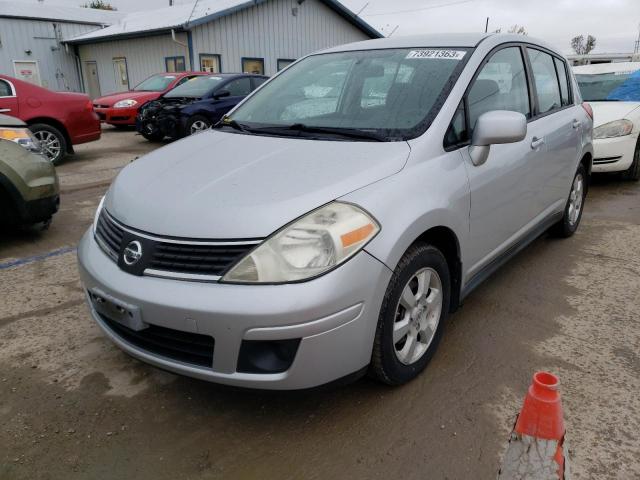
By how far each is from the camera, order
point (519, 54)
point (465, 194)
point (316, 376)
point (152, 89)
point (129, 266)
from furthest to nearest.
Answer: point (152, 89) → point (519, 54) → point (465, 194) → point (129, 266) → point (316, 376)

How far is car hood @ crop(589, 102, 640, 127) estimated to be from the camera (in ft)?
21.7

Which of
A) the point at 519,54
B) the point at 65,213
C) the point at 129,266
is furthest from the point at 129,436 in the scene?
the point at 65,213

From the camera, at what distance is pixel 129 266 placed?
2.15 metres

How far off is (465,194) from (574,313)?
52.6 inches

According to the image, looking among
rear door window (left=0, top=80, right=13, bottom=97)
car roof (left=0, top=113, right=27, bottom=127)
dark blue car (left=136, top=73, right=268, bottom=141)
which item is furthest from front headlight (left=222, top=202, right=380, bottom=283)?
dark blue car (left=136, top=73, right=268, bottom=141)

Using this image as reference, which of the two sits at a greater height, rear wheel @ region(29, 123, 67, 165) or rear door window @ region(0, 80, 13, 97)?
rear door window @ region(0, 80, 13, 97)

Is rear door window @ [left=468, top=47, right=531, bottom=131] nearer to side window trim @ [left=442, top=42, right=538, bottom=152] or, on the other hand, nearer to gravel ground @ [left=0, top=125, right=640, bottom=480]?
side window trim @ [left=442, top=42, right=538, bottom=152]

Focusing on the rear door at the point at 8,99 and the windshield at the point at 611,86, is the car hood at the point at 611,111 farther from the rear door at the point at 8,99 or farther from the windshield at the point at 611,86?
the rear door at the point at 8,99

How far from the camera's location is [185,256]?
80.2 inches

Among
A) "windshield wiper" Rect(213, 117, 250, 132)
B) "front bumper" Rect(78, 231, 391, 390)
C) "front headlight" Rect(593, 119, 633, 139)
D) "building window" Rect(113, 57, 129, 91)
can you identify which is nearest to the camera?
"front bumper" Rect(78, 231, 391, 390)

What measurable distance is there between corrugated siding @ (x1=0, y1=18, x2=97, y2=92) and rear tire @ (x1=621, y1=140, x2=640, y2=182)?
20866 millimetres

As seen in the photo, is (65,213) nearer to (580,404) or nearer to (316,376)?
(316,376)

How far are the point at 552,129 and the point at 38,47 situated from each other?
73.8 ft

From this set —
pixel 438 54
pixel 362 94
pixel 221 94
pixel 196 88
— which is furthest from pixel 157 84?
pixel 438 54
